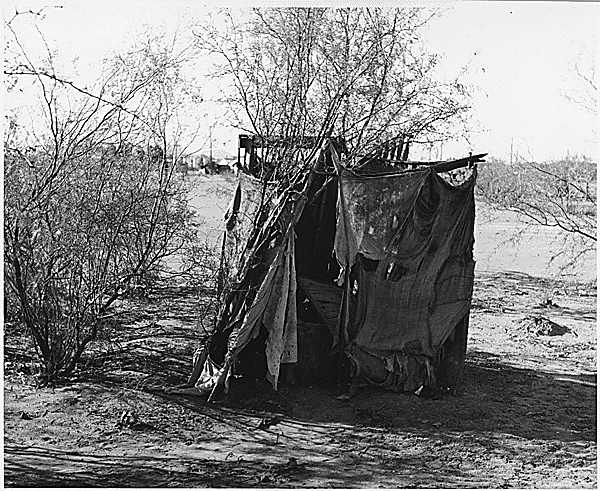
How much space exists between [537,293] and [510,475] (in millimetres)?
6194

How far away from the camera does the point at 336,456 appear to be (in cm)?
464

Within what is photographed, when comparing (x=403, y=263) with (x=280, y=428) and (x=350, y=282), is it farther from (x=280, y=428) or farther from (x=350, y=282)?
(x=280, y=428)

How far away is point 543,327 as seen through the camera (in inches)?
318

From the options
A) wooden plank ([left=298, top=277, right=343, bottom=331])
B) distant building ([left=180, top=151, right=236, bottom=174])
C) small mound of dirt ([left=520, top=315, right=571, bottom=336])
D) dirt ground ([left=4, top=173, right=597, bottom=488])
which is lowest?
dirt ground ([left=4, top=173, right=597, bottom=488])

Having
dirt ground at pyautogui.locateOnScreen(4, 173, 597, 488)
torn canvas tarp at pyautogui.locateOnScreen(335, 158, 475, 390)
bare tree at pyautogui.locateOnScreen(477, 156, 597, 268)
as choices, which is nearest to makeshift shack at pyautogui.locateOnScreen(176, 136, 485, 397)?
torn canvas tarp at pyautogui.locateOnScreen(335, 158, 475, 390)

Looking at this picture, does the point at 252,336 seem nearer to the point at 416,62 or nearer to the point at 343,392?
the point at 343,392

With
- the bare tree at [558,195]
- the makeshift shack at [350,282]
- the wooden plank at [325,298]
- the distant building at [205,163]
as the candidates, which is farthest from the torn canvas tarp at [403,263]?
the bare tree at [558,195]

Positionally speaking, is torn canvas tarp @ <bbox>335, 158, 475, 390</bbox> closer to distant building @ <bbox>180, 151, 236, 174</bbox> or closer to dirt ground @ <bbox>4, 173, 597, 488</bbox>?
dirt ground @ <bbox>4, 173, 597, 488</bbox>

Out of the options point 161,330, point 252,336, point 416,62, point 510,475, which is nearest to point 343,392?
point 252,336

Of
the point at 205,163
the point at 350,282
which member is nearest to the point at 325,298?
the point at 350,282

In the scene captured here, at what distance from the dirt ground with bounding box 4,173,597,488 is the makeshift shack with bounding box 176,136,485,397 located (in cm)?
24

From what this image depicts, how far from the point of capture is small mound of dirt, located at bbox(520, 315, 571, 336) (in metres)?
8.02

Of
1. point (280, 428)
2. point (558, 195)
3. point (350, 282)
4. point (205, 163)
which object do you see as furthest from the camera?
point (558, 195)

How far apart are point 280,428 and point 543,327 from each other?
418cm
